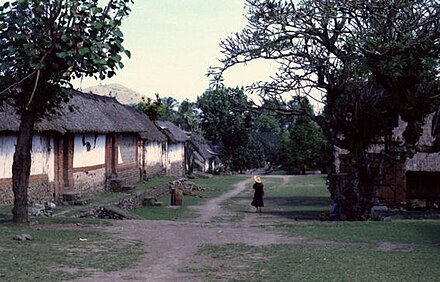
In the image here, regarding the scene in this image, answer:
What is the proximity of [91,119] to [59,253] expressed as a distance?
1662 centimetres

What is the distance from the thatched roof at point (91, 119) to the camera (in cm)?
1953

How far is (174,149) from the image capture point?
50.5m

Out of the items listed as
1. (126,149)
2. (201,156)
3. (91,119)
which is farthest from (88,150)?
(201,156)

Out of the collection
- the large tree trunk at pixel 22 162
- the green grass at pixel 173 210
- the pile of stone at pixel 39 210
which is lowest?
the green grass at pixel 173 210

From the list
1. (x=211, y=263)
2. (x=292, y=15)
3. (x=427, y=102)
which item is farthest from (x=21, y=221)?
(x=427, y=102)

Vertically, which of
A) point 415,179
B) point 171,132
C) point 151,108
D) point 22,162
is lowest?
point 415,179

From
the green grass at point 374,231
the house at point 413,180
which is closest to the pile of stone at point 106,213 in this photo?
the green grass at point 374,231

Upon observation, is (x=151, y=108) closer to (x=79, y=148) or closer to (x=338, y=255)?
(x=79, y=148)

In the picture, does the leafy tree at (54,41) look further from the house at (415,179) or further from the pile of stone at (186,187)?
the pile of stone at (186,187)

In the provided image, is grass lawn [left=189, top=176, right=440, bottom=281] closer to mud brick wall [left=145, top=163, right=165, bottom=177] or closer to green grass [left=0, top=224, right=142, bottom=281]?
green grass [left=0, top=224, right=142, bottom=281]

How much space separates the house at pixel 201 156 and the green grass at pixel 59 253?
47.3 m

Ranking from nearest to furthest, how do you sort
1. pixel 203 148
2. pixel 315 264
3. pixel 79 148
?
1. pixel 315 264
2. pixel 79 148
3. pixel 203 148

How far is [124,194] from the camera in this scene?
28500mm

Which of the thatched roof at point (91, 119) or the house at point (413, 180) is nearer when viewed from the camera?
the thatched roof at point (91, 119)
